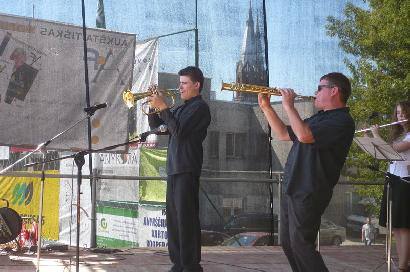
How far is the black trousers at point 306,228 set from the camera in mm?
3496

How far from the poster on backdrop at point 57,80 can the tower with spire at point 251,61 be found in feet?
4.85

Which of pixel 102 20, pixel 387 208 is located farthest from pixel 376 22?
pixel 387 208

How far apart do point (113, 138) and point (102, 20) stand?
129 cm

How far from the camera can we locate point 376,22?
929 cm

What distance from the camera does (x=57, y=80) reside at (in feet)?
21.7

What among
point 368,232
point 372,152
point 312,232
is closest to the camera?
point 312,232

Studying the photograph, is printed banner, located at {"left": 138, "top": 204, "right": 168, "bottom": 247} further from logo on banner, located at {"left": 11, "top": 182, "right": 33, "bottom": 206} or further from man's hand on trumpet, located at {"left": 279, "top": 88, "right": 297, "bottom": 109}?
man's hand on trumpet, located at {"left": 279, "top": 88, "right": 297, "bottom": 109}

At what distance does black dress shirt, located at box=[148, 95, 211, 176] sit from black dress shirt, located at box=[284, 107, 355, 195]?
0.87 metres

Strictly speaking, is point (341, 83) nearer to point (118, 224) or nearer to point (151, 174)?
point (151, 174)

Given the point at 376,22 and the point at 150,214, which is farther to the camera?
the point at 376,22

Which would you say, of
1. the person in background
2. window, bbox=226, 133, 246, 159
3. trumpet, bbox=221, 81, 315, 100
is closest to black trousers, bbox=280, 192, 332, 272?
trumpet, bbox=221, 81, 315, 100

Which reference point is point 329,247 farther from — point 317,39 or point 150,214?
point 317,39

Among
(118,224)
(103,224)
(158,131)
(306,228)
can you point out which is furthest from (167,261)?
(306,228)

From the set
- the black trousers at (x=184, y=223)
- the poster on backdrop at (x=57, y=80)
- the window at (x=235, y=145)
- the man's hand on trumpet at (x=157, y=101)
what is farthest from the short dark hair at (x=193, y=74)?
the window at (x=235, y=145)
